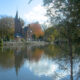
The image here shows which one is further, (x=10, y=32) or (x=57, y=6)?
(x=10, y=32)

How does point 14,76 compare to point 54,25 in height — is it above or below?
below

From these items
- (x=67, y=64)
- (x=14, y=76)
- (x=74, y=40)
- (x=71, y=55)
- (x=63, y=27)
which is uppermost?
(x=63, y=27)

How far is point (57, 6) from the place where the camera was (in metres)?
2.75

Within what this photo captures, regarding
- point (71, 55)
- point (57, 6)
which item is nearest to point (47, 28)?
point (57, 6)

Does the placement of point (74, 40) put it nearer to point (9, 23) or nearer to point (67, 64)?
point (67, 64)

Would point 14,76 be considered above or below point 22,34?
below

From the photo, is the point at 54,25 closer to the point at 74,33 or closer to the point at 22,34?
the point at 74,33

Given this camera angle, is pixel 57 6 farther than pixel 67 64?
No

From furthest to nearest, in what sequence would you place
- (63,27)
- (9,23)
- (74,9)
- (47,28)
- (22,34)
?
1. (22,34)
2. (9,23)
3. (47,28)
4. (63,27)
5. (74,9)

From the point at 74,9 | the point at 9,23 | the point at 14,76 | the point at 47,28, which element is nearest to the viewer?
the point at 74,9

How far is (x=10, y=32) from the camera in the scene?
124 ft

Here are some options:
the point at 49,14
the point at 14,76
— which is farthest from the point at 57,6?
the point at 14,76

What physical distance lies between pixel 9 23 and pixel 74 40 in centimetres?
3551

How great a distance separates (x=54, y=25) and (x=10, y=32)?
35655 mm
